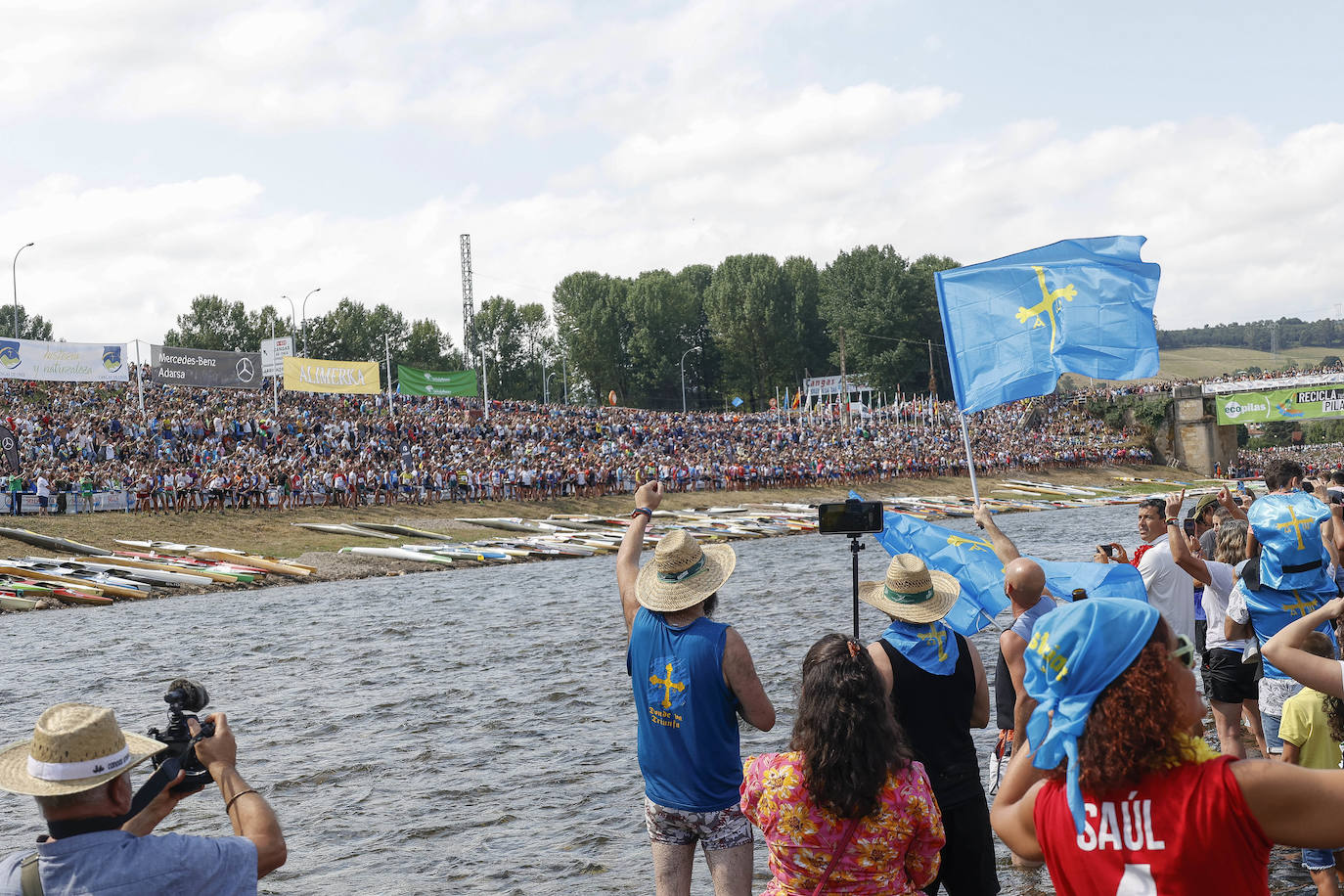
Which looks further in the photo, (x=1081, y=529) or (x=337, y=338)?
(x=337, y=338)

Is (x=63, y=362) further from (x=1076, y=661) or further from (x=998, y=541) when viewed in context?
(x=1076, y=661)

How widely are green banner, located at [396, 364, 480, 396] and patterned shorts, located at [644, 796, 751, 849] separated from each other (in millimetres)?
52270

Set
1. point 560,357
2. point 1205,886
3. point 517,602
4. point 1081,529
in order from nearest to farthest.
Result: point 1205,886, point 517,602, point 1081,529, point 560,357

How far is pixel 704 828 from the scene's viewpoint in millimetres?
5020

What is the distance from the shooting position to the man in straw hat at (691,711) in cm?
489

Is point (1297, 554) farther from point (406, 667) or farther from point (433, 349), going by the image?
point (433, 349)

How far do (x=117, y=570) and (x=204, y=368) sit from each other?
59.0 ft

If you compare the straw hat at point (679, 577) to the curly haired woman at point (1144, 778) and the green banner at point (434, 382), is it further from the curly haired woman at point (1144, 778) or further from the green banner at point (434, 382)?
the green banner at point (434, 382)

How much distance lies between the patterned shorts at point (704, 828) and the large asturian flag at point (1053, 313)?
5446 millimetres

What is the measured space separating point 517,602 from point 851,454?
39483mm

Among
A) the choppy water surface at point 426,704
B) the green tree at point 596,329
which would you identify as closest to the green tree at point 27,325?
the green tree at point 596,329

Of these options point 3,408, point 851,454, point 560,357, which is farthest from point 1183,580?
point 560,357

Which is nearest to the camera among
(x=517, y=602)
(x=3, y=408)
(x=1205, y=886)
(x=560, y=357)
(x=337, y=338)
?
(x=1205, y=886)

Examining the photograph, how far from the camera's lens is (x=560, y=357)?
117 m
